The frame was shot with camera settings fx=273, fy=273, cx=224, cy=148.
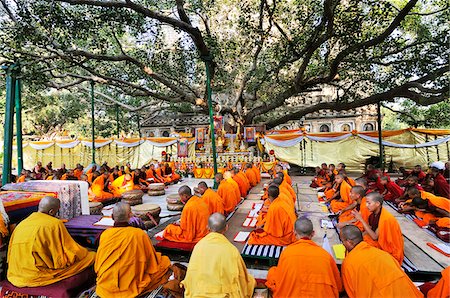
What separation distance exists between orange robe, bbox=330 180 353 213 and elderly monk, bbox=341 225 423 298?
13.8 ft

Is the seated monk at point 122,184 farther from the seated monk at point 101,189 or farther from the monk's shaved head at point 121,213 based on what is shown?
the monk's shaved head at point 121,213

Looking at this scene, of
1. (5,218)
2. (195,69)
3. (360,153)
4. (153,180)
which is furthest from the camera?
(195,69)

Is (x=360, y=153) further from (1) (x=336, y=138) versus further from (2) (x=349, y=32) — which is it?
(2) (x=349, y=32)

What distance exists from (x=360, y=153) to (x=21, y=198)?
16120mm

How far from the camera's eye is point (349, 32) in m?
11.0

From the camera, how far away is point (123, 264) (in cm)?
338

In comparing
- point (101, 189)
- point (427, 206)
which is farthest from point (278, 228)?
point (101, 189)

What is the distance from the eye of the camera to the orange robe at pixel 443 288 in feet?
8.44

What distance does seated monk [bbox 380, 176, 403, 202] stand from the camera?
8.02 meters

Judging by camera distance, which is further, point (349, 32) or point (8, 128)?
point (349, 32)

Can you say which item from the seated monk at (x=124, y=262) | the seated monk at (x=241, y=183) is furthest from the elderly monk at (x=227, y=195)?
the seated monk at (x=124, y=262)

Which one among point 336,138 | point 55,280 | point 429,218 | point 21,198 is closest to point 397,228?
→ point 429,218

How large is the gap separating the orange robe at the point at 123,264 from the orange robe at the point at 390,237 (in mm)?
3400

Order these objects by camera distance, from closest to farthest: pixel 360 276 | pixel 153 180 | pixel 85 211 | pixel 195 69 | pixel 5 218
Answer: pixel 360 276 → pixel 5 218 → pixel 85 211 → pixel 153 180 → pixel 195 69
